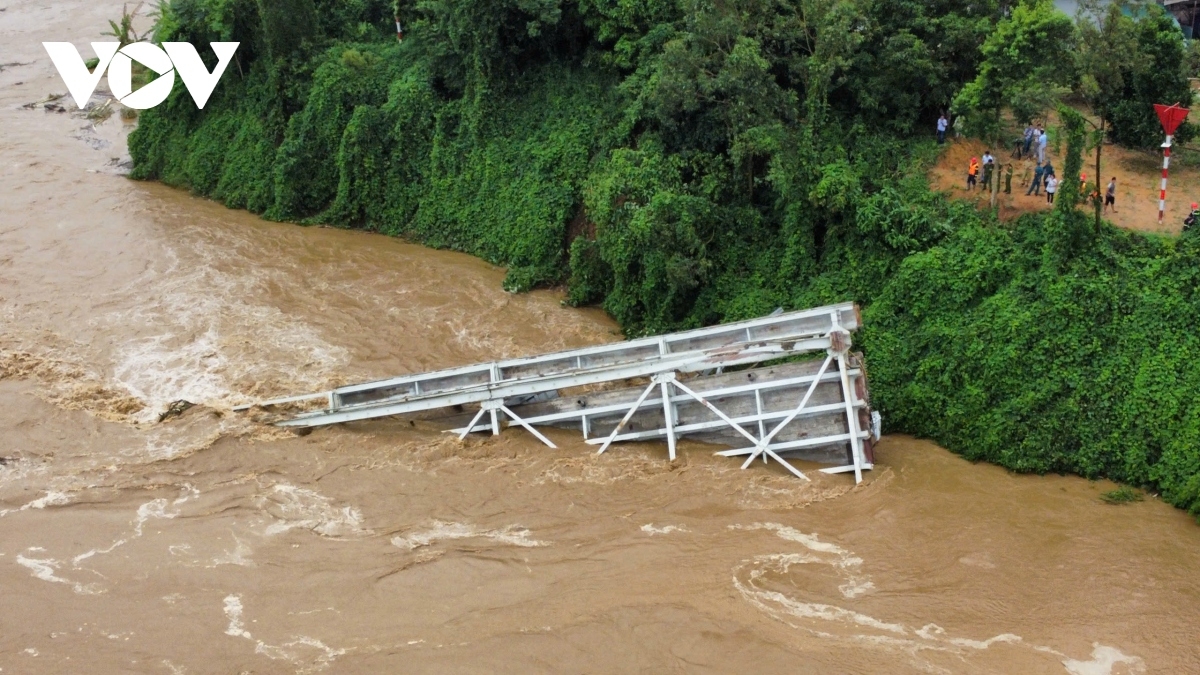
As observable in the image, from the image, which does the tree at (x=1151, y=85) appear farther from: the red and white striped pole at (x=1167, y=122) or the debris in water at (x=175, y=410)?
the debris in water at (x=175, y=410)

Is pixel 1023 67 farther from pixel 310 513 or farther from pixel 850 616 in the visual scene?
pixel 310 513

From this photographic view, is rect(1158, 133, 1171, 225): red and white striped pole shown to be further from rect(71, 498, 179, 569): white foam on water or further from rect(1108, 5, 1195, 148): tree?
rect(71, 498, 179, 569): white foam on water

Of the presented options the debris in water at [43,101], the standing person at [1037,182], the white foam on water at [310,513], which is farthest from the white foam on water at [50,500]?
the debris in water at [43,101]

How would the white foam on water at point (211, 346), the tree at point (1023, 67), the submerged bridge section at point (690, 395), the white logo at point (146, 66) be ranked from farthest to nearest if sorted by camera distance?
the white logo at point (146, 66), the white foam on water at point (211, 346), the tree at point (1023, 67), the submerged bridge section at point (690, 395)

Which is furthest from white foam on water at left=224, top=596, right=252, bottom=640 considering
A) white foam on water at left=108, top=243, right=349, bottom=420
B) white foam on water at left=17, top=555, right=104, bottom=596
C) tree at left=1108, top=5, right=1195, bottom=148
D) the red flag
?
tree at left=1108, top=5, right=1195, bottom=148

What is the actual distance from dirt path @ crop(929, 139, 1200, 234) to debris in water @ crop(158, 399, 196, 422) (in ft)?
45.0

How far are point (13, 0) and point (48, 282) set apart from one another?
26.6 m

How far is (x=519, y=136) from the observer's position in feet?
75.5

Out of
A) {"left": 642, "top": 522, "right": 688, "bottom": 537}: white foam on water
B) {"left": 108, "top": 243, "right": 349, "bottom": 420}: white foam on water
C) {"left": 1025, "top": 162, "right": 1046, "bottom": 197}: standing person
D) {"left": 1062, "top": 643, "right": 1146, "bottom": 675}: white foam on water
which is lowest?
{"left": 1062, "top": 643, "right": 1146, "bottom": 675}: white foam on water

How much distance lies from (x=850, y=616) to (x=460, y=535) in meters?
5.23

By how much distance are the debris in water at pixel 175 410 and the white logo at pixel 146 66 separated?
13339 millimetres

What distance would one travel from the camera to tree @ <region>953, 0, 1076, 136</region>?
1627 centimetres

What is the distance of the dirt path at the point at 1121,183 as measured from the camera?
15.9m

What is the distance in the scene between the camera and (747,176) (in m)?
18.9
